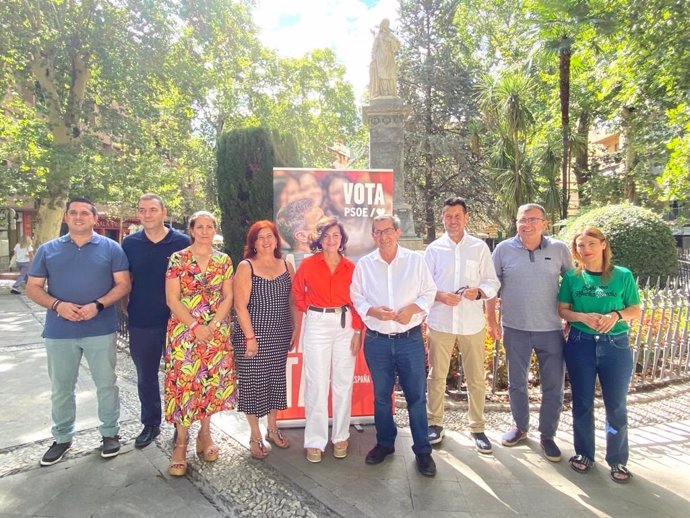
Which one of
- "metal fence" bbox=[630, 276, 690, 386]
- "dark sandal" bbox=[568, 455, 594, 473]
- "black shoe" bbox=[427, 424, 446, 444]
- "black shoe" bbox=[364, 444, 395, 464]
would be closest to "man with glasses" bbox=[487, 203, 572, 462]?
"dark sandal" bbox=[568, 455, 594, 473]

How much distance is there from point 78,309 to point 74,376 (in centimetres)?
57

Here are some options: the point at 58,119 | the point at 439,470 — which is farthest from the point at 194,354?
the point at 58,119

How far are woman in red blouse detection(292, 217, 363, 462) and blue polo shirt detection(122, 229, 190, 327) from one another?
3.38ft

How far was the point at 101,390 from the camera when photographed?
3148 mm

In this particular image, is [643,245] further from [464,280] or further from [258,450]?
[258,450]

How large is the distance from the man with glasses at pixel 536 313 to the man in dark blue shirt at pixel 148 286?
2.64 metres

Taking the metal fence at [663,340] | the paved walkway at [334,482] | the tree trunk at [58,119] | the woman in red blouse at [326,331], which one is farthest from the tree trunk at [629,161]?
the tree trunk at [58,119]

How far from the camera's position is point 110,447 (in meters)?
3.12

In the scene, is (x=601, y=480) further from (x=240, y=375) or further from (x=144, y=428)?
(x=144, y=428)

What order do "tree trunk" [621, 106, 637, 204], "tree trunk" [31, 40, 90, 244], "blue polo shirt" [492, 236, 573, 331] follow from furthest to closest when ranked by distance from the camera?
"tree trunk" [621, 106, 637, 204] → "tree trunk" [31, 40, 90, 244] → "blue polo shirt" [492, 236, 573, 331]

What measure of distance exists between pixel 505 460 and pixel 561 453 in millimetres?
450

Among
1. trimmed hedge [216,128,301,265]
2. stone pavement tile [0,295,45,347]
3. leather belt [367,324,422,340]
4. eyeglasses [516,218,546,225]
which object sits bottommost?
stone pavement tile [0,295,45,347]

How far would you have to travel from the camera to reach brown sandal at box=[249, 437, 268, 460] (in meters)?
3.12

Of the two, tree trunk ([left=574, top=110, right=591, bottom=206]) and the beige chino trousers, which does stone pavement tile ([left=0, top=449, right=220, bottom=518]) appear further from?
tree trunk ([left=574, top=110, right=591, bottom=206])
